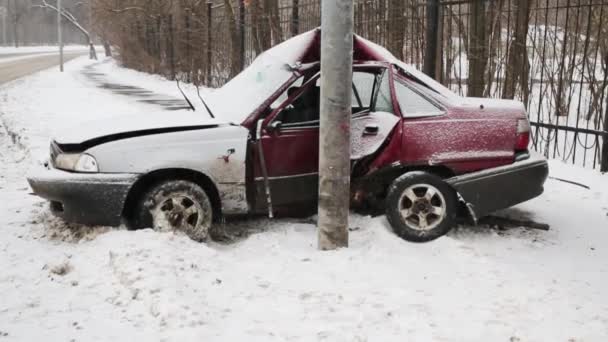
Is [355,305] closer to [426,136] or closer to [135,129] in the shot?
[426,136]

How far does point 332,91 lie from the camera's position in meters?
4.44

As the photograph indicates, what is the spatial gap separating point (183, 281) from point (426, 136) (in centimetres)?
240

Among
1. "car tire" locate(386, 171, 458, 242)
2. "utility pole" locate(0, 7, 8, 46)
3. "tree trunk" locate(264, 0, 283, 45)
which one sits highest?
"utility pole" locate(0, 7, 8, 46)

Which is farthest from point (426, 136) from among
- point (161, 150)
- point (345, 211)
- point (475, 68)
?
point (475, 68)

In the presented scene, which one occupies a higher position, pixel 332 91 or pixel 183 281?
pixel 332 91

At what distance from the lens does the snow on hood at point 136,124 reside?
15.8ft

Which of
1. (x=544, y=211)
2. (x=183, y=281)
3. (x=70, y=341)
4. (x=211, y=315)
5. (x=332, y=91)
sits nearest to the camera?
(x=70, y=341)

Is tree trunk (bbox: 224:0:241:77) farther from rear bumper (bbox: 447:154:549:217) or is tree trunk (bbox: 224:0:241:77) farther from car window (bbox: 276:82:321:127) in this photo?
rear bumper (bbox: 447:154:549:217)

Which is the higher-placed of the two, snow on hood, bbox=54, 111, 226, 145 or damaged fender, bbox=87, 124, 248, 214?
snow on hood, bbox=54, 111, 226, 145

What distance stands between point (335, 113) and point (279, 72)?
3.20 feet

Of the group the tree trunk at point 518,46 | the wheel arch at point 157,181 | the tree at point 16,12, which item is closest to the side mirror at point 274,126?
the wheel arch at point 157,181

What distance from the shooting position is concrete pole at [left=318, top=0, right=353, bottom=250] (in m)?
4.40

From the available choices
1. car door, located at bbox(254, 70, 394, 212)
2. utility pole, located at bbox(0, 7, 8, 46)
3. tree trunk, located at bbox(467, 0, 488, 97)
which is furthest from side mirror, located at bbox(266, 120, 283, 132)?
utility pole, located at bbox(0, 7, 8, 46)

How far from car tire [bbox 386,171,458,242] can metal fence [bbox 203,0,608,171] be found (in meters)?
3.15
